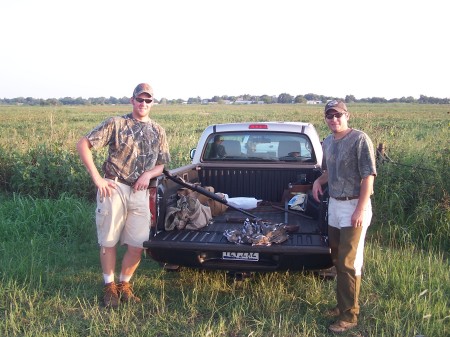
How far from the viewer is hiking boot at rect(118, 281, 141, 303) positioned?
4562mm

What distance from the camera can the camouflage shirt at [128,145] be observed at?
437 centimetres

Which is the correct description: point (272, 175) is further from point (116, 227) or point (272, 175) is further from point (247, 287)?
point (116, 227)

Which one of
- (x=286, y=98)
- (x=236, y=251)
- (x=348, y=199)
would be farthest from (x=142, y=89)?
(x=286, y=98)

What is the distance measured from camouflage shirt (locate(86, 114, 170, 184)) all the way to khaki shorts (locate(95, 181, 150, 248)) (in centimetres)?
14

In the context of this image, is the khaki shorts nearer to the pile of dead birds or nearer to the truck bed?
the truck bed

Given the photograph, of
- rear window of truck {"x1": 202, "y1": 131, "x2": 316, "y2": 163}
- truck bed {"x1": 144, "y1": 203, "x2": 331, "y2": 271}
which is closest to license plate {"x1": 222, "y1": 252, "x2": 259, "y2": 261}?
truck bed {"x1": 144, "y1": 203, "x2": 331, "y2": 271}

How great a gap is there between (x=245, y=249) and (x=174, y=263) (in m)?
0.74

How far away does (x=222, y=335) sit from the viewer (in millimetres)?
3885

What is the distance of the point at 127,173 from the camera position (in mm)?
4406

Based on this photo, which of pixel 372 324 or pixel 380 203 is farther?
pixel 380 203

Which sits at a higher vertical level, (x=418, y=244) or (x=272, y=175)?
(x=272, y=175)

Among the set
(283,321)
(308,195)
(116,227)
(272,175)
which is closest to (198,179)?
(272,175)

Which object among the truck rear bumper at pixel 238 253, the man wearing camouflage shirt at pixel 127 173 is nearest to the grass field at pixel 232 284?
the truck rear bumper at pixel 238 253

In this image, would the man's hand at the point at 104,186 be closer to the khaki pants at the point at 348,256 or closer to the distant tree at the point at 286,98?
the khaki pants at the point at 348,256
